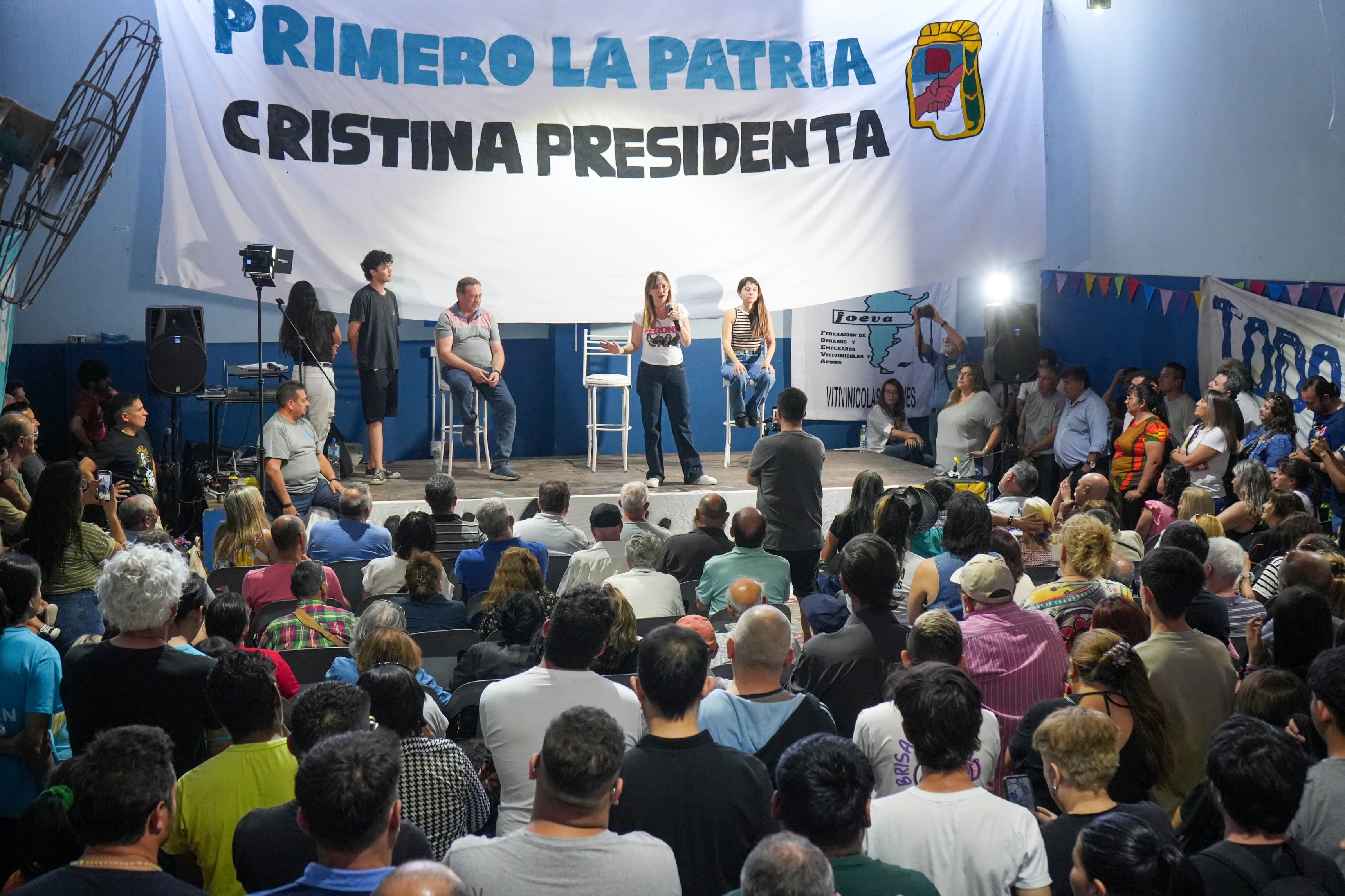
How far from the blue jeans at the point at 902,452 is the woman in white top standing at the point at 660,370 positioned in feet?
8.35

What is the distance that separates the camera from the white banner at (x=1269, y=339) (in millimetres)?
7512

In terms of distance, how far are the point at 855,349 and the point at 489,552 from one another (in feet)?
22.3

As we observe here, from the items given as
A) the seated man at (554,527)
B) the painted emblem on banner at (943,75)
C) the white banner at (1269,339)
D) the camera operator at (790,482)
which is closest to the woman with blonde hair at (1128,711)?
the camera operator at (790,482)

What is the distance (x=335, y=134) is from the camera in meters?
8.98

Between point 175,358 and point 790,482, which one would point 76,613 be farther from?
point 175,358

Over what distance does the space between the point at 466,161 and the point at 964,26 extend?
395 centimetres

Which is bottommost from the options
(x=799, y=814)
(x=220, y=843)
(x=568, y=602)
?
(x=220, y=843)

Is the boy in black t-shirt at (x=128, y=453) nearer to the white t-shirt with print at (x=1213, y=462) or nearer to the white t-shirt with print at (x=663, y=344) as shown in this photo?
the white t-shirt with print at (x=663, y=344)

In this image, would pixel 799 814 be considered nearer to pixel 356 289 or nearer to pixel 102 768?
pixel 102 768

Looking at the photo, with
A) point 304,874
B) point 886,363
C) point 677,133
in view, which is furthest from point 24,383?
point 304,874

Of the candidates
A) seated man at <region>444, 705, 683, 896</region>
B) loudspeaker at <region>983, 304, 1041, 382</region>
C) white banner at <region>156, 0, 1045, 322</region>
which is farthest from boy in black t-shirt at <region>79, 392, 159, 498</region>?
loudspeaker at <region>983, 304, 1041, 382</region>

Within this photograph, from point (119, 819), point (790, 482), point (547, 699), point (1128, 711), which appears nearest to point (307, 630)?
point (547, 699)

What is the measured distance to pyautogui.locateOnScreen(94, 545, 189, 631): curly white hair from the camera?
10.4ft

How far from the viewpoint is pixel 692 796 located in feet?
8.54
